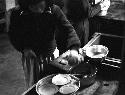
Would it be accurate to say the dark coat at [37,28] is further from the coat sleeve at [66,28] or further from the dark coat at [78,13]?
the dark coat at [78,13]

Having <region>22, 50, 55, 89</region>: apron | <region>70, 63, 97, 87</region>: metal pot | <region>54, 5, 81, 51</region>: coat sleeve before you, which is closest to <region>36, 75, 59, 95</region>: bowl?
<region>70, 63, 97, 87</region>: metal pot

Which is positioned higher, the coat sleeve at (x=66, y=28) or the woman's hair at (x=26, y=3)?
the woman's hair at (x=26, y=3)

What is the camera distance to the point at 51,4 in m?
3.31

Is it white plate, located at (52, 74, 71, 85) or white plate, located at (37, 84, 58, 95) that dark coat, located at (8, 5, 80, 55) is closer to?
white plate, located at (52, 74, 71, 85)

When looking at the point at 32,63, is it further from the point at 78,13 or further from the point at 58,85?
the point at 58,85

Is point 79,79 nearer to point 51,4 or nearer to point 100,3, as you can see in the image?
point 51,4

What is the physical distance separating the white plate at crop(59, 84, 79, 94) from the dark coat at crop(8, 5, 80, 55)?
0.92 m

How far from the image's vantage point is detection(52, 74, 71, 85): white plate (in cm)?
244

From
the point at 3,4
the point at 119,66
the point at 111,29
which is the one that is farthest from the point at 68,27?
the point at 3,4

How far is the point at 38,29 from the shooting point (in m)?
3.46

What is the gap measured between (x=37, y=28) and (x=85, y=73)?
1.26 m

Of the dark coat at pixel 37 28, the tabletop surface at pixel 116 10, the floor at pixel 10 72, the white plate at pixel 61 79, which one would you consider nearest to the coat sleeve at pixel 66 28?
the dark coat at pixel 37 28

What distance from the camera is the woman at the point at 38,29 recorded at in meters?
3.18

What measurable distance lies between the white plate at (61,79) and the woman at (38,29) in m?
0.58
